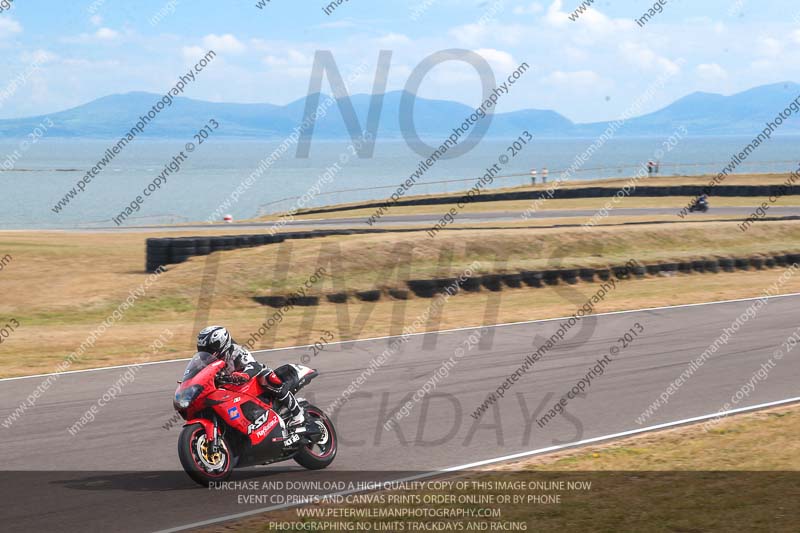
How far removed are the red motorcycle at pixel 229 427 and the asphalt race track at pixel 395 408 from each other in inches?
10.5

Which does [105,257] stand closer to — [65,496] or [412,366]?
[412,366]

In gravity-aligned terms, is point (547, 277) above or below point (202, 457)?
below

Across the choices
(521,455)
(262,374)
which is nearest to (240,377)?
(262,374)

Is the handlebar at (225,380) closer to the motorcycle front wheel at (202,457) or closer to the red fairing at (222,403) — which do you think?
the red fairing at (222,403)

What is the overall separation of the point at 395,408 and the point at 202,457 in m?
3.60

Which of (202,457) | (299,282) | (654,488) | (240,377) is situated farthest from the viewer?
(299,282)

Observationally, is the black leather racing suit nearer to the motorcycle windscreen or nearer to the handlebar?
the handlebar

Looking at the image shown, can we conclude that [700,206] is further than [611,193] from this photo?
No

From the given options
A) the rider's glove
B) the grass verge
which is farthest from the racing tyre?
the grass verge

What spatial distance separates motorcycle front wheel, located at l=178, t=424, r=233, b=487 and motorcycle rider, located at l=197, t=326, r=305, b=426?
2.18 feet

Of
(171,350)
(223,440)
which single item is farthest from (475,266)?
(223,440)

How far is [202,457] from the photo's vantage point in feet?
26.7

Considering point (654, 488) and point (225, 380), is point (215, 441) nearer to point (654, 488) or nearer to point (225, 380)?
point (225, 380)

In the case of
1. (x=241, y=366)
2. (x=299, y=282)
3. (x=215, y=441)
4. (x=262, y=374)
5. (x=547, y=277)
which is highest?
(x=241, y=366)
